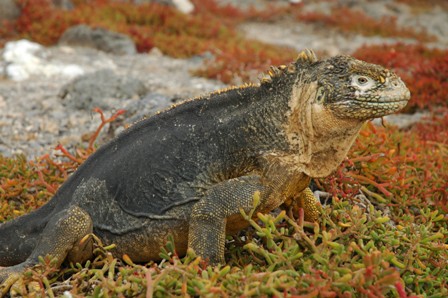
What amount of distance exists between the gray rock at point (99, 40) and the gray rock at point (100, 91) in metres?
4.05

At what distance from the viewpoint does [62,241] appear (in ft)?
12.7

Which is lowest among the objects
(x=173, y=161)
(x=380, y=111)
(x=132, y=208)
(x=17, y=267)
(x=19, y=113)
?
(x=19, y=113)

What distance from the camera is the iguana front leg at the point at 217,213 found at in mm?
3584

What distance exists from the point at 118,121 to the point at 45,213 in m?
2.75

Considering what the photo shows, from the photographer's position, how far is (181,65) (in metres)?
12.0

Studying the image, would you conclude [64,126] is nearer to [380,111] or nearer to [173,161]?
[173,161]

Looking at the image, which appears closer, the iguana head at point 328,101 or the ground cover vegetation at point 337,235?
the ground cover vegetation at point 337,235

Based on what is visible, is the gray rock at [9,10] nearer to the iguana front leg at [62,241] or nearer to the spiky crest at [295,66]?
the iguana front leg at [62,241]

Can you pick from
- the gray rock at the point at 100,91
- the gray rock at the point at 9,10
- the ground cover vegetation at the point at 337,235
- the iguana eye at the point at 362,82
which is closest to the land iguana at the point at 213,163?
the iguana eye at the point at 362,82

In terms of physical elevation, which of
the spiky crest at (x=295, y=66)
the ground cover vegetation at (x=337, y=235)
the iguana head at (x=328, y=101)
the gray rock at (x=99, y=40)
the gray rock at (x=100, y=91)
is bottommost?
the gray rock at (x=99, y=40)

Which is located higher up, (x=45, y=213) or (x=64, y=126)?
(x=45, y=213)

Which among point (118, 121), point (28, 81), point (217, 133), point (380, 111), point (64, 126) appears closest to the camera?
point (380, 111)

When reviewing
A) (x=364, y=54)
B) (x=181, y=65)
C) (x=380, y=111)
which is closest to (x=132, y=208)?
(x=380, y=111)

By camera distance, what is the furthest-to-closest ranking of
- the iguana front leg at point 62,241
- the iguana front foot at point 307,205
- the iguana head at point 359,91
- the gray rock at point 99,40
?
the gray rock at point 99,40, the iguana front foot at point 307,205, the iguana front leg at point 62,241, the iguana head at point 359,91
